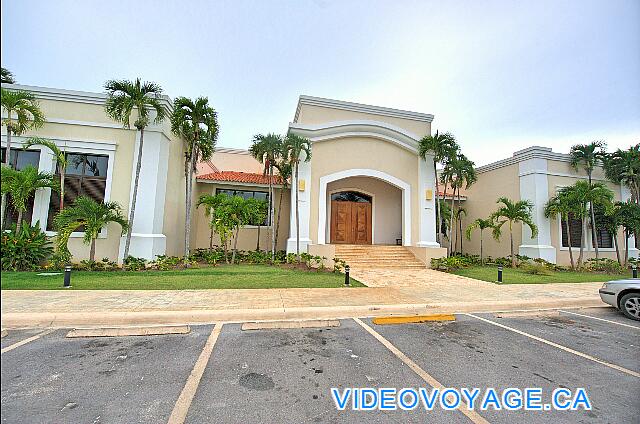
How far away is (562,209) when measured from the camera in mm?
15234

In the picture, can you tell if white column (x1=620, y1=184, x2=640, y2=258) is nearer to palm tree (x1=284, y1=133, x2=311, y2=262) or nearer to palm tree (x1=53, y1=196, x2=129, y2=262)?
palm tree (x1=284, y1=133, x2=311, y2=262)

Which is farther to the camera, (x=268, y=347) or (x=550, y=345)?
(x=550, y=345)

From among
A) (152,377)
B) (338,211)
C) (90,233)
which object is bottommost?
(152,377)

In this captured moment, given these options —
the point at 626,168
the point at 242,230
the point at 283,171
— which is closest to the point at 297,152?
the point at 283,171

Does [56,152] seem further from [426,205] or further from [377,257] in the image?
[426,205]

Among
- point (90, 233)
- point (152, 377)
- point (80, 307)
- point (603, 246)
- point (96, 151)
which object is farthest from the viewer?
point (603, 246)

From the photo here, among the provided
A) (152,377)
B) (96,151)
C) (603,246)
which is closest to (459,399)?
(152,377)

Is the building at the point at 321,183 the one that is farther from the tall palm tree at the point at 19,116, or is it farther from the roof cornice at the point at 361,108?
the tall palm tree at the point at 19,116

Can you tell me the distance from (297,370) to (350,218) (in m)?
14.7

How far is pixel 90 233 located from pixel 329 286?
796cm

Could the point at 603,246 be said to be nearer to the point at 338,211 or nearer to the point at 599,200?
the point at 599,200

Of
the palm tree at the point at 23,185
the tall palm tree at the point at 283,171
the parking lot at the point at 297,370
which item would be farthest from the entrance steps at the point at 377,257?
the palm tree at the point at 23,185

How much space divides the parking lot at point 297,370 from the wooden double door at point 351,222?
1227cm

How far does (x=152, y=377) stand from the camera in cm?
354
